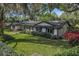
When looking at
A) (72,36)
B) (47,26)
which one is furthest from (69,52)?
(47,26)

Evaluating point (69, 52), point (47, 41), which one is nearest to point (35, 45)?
point (47, 41)

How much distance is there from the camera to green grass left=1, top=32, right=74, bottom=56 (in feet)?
6.27

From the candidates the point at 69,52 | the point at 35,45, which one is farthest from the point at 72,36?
the point at 35,45

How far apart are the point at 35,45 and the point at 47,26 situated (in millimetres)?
160

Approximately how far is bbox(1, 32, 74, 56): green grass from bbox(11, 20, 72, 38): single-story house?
5cm

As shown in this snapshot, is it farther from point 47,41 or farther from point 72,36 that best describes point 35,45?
→ point 72,36

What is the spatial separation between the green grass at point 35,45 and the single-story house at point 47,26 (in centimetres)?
5

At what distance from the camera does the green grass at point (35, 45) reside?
6.27ft

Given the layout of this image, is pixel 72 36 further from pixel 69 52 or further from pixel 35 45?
pixel 35 45

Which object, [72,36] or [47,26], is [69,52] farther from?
[47,26]

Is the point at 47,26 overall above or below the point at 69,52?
above

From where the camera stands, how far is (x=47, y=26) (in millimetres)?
1934

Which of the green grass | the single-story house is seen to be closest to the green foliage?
the green grass

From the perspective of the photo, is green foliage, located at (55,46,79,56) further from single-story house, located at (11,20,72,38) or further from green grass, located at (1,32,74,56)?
single-story house, located at (11,20,72,38)
